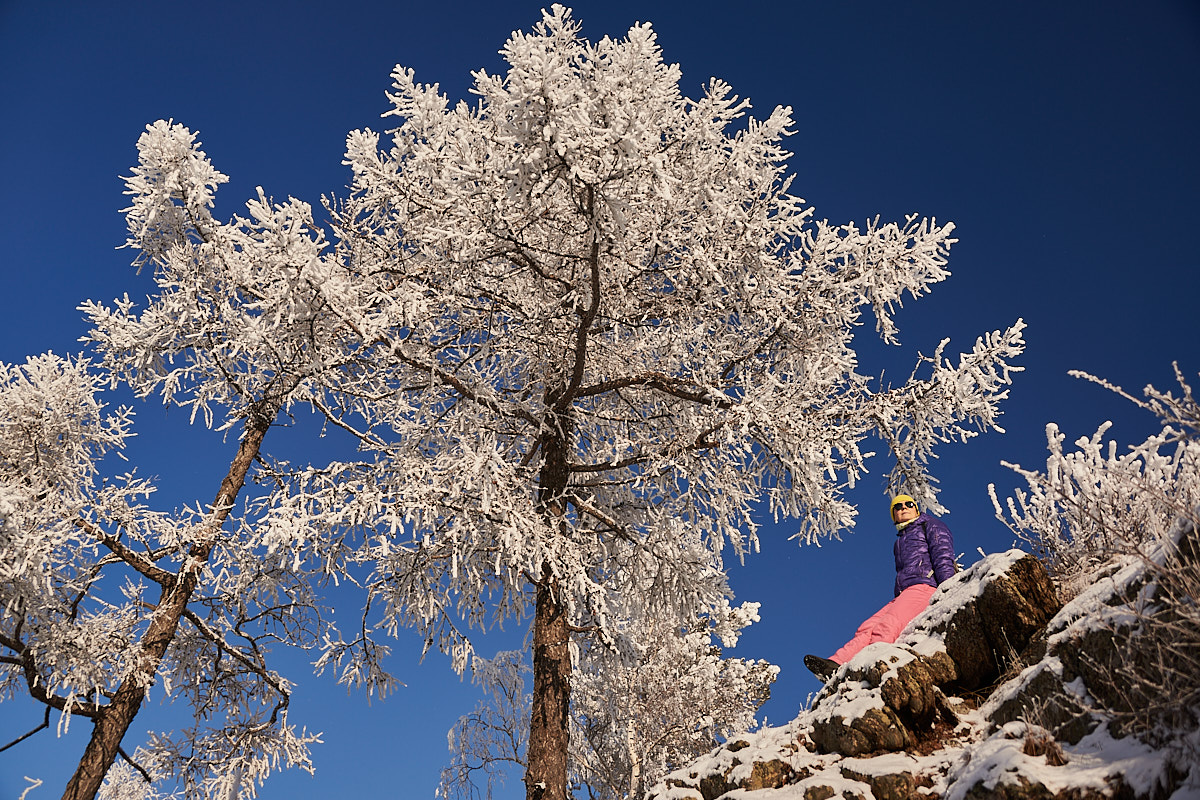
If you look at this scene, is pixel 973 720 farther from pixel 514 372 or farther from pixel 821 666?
pixel 514 372

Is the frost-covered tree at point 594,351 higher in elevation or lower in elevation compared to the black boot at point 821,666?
higher

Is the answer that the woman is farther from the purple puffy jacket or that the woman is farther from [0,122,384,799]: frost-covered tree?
[0,122,384,799]: frost-covered tree

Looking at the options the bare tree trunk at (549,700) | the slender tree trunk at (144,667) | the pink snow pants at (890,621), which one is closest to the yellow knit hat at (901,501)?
the pink snow pants at (890,621)

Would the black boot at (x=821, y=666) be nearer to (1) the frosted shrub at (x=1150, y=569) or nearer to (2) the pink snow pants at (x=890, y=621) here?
(2) the pink snow pants at (x=890, y=621)

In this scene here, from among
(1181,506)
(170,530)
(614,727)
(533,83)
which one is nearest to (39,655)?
(170,530)

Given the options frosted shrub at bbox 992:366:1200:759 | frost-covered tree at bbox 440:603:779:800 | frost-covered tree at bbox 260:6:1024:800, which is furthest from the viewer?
frost-covered tree at bbox 440:603:779:800

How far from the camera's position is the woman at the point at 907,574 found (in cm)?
754

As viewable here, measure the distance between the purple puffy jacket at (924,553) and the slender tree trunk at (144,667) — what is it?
733 centimetres

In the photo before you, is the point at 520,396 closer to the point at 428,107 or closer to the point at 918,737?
the point at 428,107

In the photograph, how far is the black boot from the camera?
7605 millimetres

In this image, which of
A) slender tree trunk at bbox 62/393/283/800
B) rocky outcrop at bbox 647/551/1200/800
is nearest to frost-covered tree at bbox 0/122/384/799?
slender tree trunk at bbox 62/393/283/800

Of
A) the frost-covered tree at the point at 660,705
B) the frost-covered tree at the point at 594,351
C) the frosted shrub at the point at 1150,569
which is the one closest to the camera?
the frosted shrub at the point at 1150,569

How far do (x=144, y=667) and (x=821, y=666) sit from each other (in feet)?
26.6

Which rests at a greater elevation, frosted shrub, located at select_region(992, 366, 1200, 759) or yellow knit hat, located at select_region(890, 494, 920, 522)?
yellow knit hat, located at select_region(890, 494, 920, 522)
